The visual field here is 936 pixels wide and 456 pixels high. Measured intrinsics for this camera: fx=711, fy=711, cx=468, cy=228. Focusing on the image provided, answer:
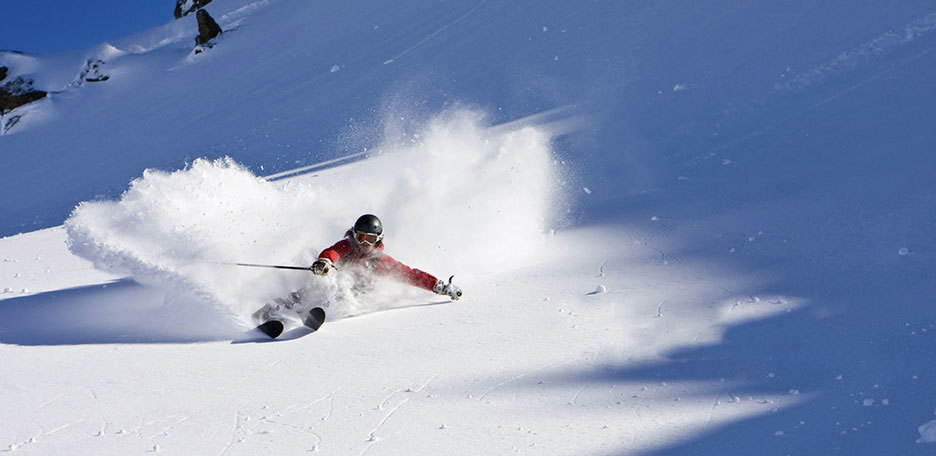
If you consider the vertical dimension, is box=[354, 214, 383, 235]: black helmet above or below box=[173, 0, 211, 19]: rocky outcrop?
below

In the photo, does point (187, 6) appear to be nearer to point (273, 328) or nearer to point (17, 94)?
point (17, 94)

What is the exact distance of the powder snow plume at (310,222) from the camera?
545 cm


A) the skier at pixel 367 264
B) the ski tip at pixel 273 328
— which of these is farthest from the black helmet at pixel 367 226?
the ski tip at pixel 273 328

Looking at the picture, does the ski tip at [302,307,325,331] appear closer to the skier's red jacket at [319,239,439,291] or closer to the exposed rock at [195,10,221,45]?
the skier's red jacket at [319,239,439,291]

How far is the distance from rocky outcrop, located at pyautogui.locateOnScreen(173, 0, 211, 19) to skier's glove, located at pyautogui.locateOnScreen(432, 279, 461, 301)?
21.8 m

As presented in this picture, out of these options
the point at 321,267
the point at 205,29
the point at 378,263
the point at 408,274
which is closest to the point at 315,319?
the point at 321,267

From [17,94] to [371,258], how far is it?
66.3 feet

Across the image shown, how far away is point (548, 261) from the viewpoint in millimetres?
6410

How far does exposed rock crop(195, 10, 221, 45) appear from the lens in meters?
20.2

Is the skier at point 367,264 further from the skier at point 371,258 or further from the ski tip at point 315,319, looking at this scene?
the ski tip at point 315,319

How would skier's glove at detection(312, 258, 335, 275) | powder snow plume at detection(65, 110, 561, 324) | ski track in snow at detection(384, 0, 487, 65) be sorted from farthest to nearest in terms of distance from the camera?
ski track in snow at detection(384, 0, 487, 65) → powder snow plume at detection(65, 110, 561, 324) → skier's glove at detection(312, 258, 335, 275)

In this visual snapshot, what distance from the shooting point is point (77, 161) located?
14.5m

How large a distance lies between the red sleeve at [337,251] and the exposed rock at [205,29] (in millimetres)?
16741

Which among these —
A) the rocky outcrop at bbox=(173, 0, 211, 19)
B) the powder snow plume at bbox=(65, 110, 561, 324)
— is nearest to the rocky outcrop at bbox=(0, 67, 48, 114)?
the rocky outcrop at bbox=(173, 0, 211, 19)
